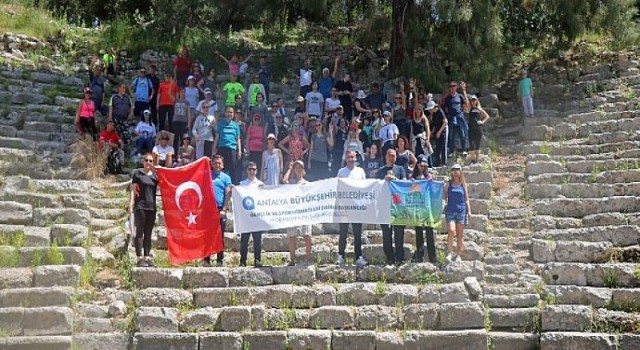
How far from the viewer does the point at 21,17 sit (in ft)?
76.9

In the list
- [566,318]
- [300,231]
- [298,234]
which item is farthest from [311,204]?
[566,318]

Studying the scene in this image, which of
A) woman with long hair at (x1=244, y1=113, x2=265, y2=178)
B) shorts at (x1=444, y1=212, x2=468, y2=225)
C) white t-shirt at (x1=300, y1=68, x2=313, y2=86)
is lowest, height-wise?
shorts at (x1=444, y1=212, x2=468, y2=225)

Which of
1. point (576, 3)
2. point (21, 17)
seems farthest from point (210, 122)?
point (21, 17)

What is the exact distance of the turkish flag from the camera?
1197 cm

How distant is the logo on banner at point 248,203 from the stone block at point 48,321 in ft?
9.20

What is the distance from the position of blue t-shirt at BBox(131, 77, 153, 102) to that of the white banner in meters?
4.94

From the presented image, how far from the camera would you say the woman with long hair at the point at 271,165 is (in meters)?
13.1

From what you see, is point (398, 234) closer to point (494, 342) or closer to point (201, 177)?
point (494, 342)

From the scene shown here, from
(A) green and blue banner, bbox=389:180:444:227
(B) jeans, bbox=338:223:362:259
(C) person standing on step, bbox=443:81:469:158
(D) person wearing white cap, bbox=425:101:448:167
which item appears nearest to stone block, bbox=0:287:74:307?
(B) jeans, bbox=338:223:362:259

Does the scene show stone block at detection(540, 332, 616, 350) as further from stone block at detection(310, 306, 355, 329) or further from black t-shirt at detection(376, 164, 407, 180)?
black t-shirt at detection(376, 164, 407, 180)

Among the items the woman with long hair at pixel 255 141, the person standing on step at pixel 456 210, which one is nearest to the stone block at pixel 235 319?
the person standing on step at pixel 456 210

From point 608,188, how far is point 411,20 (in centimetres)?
735

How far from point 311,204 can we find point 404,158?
1.75m

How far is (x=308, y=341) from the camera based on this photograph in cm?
→ 1052
